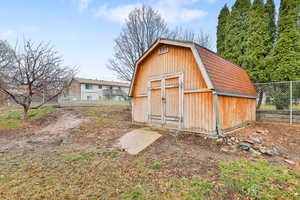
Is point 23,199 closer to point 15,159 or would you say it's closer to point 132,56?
point 15,159

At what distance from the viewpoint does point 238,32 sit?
10562 mm

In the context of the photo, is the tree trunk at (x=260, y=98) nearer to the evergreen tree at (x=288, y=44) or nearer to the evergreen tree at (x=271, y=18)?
the evergreen tree at (x=288, y=44)

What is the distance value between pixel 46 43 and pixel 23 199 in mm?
11062

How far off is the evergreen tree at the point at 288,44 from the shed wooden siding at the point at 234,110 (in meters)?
2.76

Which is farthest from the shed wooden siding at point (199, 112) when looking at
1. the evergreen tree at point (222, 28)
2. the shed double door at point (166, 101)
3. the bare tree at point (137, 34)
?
the bare tree at point (137, 34)

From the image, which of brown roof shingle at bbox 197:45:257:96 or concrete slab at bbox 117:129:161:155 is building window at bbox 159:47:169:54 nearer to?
brown roof shingle at bbox 197:45:257:96

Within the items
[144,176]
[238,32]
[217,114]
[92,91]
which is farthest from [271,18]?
[92,91]

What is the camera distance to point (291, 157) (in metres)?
4.01

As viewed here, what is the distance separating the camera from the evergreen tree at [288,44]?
7.90 metres

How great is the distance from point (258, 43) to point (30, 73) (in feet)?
52.7

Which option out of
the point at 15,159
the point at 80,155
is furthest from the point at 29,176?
the point at 15,159

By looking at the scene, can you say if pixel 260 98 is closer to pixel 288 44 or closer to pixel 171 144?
pixel 288 44

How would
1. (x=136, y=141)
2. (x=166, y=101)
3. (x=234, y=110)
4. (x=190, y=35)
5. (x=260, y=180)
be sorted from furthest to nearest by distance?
(x=190, y=35) → (x=166, y=101) → (x=234, y=110) → (x=136, y=141) → (x=260, y=180)

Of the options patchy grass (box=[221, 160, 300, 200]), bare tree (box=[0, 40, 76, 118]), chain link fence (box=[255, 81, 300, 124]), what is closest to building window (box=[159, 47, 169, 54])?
patchy grass (box=[221, 160, 300, 200])
